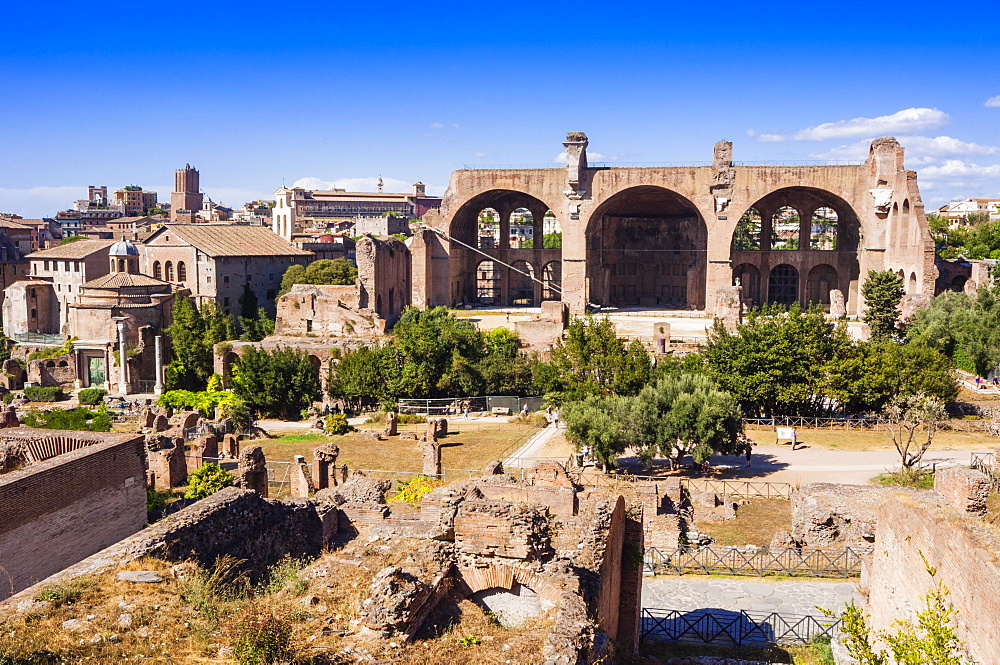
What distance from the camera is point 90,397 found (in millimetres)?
34031

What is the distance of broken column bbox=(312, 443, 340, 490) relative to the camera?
19.6 m

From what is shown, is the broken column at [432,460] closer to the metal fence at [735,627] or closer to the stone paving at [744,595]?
the stone paving at [744,595]

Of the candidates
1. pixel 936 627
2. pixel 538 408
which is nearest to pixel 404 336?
pixel 538 408

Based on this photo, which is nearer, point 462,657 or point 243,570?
point 462,657

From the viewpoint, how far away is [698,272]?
4762 centimetres

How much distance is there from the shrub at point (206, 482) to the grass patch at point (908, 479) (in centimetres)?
1415

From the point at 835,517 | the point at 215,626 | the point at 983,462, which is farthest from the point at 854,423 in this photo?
the point at 215,626

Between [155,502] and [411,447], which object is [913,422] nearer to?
[411,447]

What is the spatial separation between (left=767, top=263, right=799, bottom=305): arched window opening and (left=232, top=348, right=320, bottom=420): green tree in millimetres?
29683

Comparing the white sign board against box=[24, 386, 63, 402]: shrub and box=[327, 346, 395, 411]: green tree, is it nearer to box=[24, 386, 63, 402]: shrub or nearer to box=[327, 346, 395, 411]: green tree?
box=[327, 346, 395, 411]: green tree

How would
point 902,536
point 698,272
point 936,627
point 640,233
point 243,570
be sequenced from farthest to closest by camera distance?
point 640,233
point 698,272
point 902,536
point 243,570
point 936,627

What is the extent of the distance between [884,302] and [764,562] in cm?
2456

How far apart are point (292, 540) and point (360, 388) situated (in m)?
21.8

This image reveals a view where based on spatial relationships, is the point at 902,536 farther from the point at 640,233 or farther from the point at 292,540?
the point at 640,233
